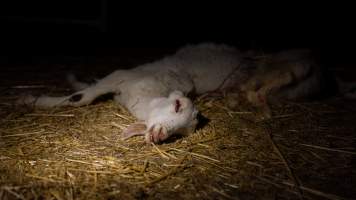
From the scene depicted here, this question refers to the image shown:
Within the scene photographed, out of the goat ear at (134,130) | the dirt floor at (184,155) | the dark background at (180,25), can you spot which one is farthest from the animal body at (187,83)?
the dark background at (180,25)

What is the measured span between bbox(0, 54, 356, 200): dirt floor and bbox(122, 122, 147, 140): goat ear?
0.06 metres

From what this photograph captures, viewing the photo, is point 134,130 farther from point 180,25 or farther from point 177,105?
point 180,25

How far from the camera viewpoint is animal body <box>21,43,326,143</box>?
4223mm

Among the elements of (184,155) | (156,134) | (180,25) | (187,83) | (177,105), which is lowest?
(184,155)

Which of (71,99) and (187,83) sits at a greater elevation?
(187,83)

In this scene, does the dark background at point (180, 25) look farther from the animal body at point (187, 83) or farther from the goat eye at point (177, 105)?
the goat eye at point (177, 105)

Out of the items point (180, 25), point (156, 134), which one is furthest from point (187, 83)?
point (180, 25)

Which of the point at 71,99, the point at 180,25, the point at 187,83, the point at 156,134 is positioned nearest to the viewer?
the point at 156,134

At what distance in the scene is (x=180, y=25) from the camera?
9977 mm

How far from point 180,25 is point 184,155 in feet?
21.6

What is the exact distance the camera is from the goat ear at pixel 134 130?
4016 mm

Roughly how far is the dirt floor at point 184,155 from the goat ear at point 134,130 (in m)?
0.06

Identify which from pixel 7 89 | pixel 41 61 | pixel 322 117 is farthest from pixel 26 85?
pixel 322 117

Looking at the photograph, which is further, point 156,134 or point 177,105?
point 177,105
